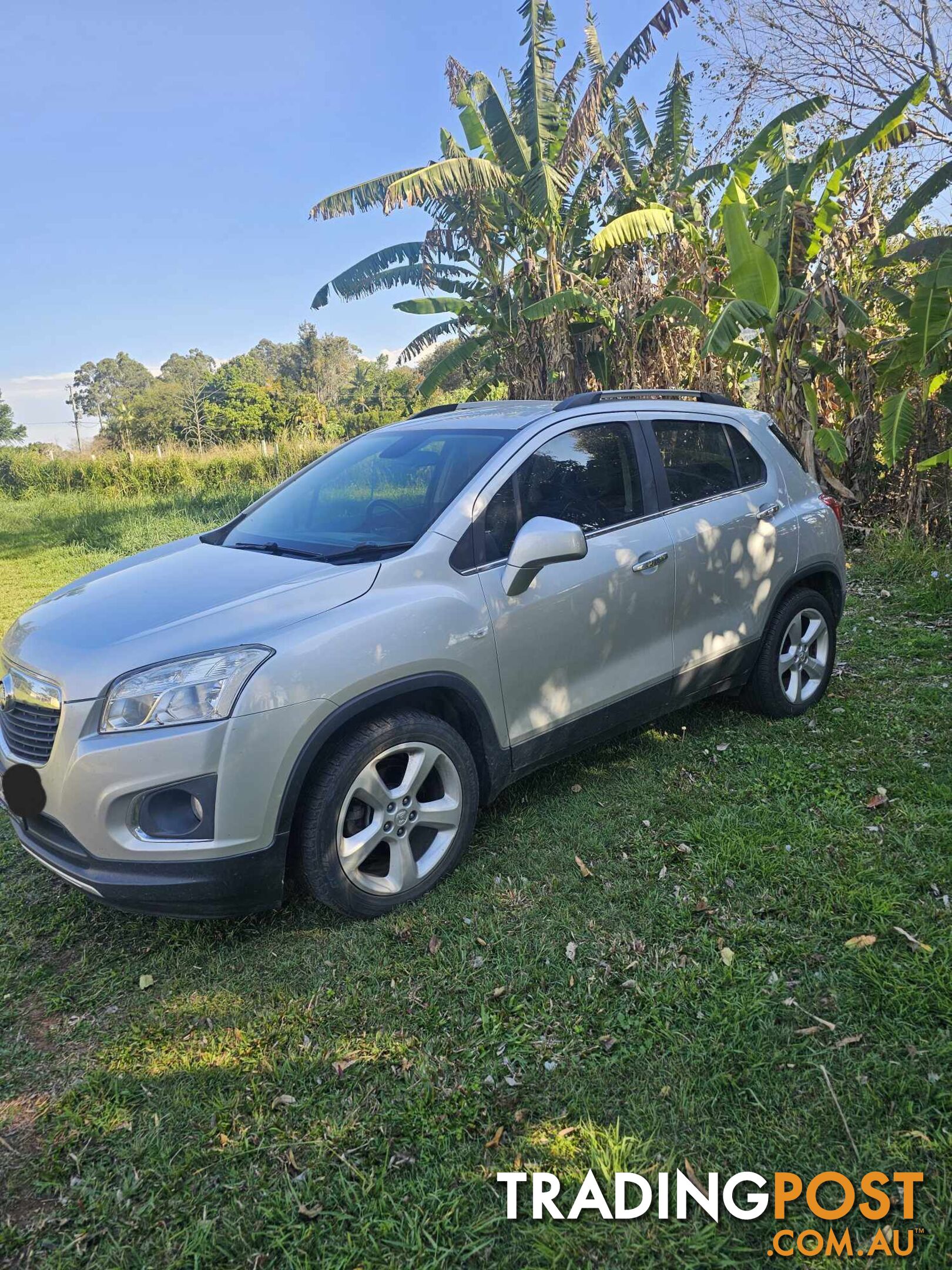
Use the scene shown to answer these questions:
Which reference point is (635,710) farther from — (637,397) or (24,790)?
(24,790)

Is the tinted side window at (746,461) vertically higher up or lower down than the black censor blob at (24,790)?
higher up

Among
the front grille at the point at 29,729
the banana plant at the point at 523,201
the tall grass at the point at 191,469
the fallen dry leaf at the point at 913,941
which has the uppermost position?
the banana plant at the point at 523,201

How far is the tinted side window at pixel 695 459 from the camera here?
13.2ft

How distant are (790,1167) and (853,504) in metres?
9.10

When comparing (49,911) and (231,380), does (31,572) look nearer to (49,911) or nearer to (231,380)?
(49,911)

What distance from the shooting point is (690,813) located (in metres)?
3.74

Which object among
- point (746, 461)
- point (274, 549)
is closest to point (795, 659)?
point (746, 461)

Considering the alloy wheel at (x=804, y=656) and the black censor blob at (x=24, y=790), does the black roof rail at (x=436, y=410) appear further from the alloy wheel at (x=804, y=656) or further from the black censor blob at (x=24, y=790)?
the black censor blob at (x=24, y=790)

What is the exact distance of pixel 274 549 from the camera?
11.6 ft

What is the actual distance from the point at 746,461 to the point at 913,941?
8.29ft

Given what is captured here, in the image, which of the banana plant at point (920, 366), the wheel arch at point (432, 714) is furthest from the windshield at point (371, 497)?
the banana plant at point (920, 366)

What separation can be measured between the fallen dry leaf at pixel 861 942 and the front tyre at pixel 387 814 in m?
1.38

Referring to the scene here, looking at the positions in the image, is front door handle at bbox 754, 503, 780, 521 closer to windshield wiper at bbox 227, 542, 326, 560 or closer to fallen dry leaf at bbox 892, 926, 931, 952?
fallen dry leaf at bbox 892, 926, 931, 952

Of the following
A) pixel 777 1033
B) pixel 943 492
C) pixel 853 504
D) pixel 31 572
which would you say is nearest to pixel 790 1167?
pixel 777 1033
